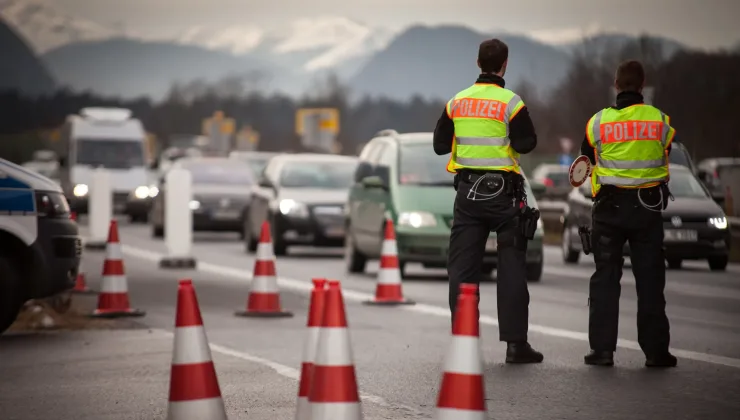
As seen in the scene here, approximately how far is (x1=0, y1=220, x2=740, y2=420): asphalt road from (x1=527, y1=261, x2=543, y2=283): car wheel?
12 cm

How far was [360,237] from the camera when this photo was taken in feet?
67.0

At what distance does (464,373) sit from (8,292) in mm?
6538

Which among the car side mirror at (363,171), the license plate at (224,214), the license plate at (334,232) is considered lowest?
the license plate at (334,232)

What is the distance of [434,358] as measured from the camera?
1104 centimetres

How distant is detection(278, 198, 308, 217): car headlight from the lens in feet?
81.3

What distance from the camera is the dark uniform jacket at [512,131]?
33.2 ft

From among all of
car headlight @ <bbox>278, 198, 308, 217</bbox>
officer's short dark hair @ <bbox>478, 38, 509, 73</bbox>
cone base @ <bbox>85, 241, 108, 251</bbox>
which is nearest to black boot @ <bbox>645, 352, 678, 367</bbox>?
officer's short dark hair @ <bbox>478, 38, 509, 73</bbox>

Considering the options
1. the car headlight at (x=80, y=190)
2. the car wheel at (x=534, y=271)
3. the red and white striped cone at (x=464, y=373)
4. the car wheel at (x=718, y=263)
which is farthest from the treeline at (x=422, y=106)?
the red and white striped cone at (x=464, y=373)

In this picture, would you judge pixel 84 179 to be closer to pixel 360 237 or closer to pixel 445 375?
pixel 360 237

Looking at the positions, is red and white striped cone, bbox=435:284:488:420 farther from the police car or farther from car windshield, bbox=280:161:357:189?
car windshield, bbox=280:161:357:189

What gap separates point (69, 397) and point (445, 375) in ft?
11.6

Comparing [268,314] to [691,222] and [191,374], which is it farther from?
[691,222]

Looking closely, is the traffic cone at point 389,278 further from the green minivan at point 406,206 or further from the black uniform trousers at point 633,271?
the black uniform trousers at point 633,271

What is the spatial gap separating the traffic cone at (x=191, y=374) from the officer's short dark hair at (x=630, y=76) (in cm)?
417
